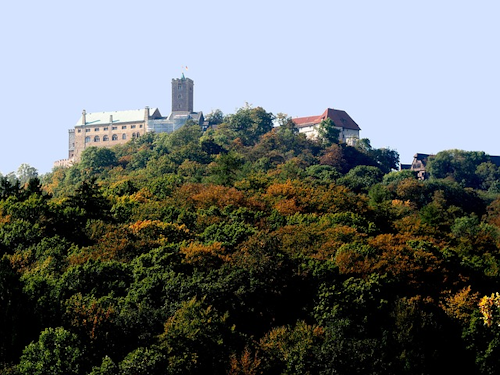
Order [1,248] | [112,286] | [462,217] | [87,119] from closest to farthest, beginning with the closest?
[112,286], [1,248], [462,217], [87,119]

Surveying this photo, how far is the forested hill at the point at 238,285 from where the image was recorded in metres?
37.9

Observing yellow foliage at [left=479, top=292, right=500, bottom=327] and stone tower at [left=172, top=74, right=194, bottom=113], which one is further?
stone tower at [left=172, top=74, right=194, bottom=113]

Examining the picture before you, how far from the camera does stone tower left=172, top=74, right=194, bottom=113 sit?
126 meters

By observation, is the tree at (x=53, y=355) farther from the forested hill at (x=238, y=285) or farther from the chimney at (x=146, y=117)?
the chimney at (x=146, y=117)

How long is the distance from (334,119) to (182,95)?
763 inches

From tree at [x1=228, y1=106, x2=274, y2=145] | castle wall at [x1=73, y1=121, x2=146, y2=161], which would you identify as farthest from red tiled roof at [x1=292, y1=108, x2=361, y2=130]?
Result: castle wall at [x1=73, y1=121, x2=146, y2=161]

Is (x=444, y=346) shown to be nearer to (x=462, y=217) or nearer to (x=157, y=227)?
Answer: (x=157, y=227)

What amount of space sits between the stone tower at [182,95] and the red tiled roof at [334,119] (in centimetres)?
1366

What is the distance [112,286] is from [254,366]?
852 cm

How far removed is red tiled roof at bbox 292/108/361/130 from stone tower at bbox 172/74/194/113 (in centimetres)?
1366

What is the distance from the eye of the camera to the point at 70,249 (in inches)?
1879

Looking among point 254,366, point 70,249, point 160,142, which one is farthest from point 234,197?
point 160,142

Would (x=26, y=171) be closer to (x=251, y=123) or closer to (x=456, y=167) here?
(x=251, y=123)

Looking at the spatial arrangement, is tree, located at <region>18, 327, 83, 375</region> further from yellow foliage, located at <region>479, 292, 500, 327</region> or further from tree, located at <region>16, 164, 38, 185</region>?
tree, located at <region>16, 164, 38, 185</region>
